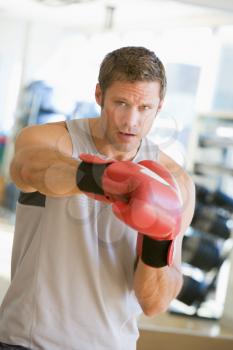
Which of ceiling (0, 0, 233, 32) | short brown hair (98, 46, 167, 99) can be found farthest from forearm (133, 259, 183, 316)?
ceiling (0, 0, 233, 32)

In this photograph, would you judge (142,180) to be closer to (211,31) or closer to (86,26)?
(86,26)

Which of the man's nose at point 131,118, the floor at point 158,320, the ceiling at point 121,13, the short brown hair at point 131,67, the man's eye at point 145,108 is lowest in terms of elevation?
the floor at point 158,320

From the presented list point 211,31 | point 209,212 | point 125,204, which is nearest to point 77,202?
point 125,204

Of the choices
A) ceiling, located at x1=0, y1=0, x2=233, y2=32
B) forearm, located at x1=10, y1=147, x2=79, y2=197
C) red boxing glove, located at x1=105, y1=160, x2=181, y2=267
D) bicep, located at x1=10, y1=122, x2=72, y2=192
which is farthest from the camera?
ceiling, located at x1=0, y1=0, x2=233, y2=32

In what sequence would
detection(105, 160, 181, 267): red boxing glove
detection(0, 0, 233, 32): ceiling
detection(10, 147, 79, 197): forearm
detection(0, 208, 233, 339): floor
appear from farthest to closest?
detection(0, 0, 233, 32): ceiling → detection(0, 208, 233, 339): floor → detection(10, 147, 79, 197): forearm → detection(105, 160, 181, 267): red boxing glove

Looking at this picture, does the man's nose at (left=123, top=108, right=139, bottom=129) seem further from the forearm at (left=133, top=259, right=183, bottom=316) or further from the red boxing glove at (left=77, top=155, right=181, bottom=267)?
the forearm at (left=133, top=259, right=183, bottom=316)

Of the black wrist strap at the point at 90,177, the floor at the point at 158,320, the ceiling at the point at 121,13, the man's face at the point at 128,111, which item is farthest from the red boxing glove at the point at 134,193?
the ceiling at the point at 121,13

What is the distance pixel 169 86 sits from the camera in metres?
3.91

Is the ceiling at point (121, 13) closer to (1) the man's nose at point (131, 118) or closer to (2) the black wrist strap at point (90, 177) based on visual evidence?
(1) the man's nose at point (131, 118)

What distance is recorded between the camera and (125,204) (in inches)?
44.0

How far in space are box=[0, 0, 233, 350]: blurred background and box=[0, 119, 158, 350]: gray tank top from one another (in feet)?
4.83

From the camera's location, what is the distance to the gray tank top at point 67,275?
143 cm

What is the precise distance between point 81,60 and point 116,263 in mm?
2292

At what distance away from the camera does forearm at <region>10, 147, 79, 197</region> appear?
4.01 ft
